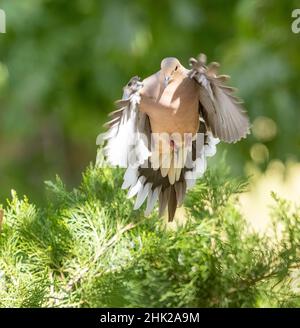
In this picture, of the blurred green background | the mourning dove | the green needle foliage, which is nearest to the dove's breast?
the mourning dove

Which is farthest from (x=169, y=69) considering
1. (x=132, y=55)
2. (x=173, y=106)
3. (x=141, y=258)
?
(x=132, y=55)

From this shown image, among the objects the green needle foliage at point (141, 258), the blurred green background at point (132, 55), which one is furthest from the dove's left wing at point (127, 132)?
the blurred green background at point (132, 55)

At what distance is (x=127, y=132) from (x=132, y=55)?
4.52ft

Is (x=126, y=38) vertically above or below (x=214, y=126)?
above

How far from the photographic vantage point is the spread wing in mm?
530

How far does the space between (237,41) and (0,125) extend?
0.90m

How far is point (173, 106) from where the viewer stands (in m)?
0.53

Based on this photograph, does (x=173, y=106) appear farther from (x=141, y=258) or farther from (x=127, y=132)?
(x=141, y=258)

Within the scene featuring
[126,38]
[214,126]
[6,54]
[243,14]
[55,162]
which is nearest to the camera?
[214,126]

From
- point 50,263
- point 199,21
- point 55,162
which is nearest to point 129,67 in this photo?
point 199,21

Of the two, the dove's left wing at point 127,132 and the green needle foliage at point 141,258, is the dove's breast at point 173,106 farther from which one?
the green needle foliage at point 141,258

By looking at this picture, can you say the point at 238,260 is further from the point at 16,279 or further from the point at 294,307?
the point at 16,279

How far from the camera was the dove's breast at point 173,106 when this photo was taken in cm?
53
